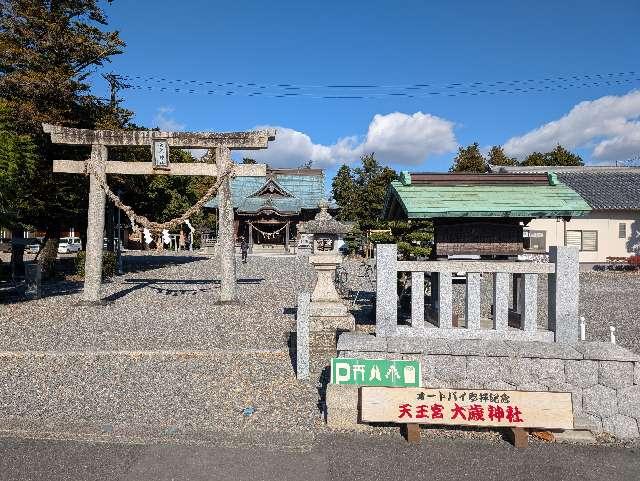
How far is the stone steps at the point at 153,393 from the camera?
516 centimetres

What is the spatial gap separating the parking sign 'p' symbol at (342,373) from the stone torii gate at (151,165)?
7819 millimetres

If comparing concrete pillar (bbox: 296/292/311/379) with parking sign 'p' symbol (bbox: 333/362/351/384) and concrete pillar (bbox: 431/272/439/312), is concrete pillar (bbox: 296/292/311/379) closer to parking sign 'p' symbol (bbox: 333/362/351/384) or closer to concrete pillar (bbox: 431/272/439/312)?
parking sign 'p' symbol (bbox: 333/362/351/384)

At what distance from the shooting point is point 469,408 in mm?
4930

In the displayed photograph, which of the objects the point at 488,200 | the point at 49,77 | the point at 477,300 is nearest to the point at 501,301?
the point at 477,300

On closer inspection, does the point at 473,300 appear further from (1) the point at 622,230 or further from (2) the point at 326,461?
(1) the point at 622,230

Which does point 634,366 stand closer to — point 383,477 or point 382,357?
point 382,357

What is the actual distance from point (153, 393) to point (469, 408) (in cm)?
391

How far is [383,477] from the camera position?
418cm

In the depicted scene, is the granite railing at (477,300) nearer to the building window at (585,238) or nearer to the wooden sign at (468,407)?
the wooden sign at (468,407)

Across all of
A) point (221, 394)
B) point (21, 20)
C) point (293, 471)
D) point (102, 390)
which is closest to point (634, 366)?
point (293, 471)

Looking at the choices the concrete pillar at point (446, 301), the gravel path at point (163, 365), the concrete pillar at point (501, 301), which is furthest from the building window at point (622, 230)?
the concrete pillar at point (446, 301)

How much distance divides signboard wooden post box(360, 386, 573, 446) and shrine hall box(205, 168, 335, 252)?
88.5 feet

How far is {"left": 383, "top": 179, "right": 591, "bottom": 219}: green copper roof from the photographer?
6797 millimetres

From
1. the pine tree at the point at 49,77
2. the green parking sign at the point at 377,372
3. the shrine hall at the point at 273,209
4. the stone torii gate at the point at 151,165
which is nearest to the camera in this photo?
the green parking sign at the point at 377,372
